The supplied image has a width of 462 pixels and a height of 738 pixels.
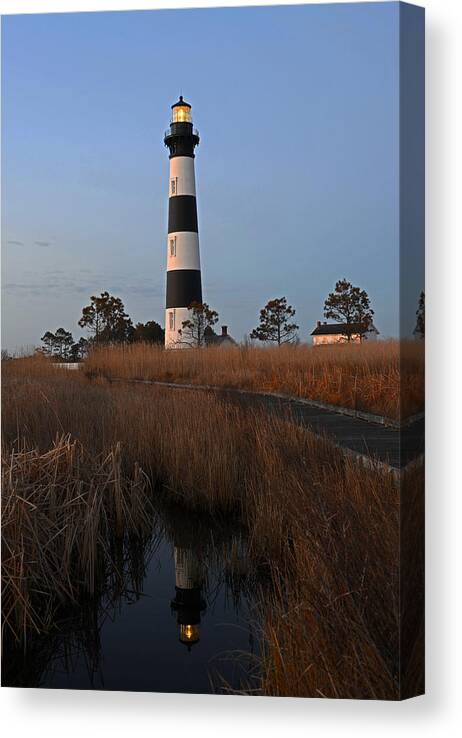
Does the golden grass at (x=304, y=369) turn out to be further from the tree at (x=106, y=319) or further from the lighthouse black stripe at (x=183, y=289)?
the lighthouse black stripe at (x=183, y=289)

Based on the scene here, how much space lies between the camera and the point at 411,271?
99.3 inches

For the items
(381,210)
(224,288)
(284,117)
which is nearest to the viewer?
(381,210)

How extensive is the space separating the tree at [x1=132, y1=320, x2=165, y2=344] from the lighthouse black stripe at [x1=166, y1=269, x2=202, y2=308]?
0.14 metres

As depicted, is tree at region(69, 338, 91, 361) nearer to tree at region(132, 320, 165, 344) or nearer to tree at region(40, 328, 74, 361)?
tree at region(40, 328, 74, 361)

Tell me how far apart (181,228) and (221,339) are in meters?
0.54

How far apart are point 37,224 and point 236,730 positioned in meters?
1.91

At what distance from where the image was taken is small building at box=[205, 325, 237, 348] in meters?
3.21

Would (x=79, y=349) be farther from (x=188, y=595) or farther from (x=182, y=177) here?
(x=188, y=595)

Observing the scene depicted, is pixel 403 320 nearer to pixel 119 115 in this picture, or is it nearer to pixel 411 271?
pixel 411 271

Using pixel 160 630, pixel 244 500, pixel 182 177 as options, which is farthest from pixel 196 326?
pixel 160 630

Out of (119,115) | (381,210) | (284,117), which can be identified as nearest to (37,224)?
(119,115)

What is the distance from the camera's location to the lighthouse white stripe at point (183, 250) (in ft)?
10.2

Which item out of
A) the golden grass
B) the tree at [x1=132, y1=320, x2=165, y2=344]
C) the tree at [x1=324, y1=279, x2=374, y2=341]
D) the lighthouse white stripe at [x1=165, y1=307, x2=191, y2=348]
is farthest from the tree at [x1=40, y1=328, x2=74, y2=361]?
the tree at [x1=324, y1=279, x2=374, y2=341]

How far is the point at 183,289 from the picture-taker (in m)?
3.27
